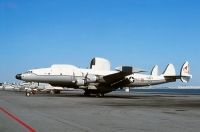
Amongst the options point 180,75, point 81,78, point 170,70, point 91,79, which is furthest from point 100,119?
point 170,70

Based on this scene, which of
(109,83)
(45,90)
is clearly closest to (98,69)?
(109,83)

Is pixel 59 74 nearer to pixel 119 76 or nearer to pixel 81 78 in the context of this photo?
pixel 81 78

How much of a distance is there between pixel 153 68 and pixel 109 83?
52.7 feet

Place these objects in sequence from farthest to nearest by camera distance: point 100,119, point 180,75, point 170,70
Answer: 1. point 170,70
2. point 180,75
3. point 100,119

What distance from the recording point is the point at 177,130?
11.8m

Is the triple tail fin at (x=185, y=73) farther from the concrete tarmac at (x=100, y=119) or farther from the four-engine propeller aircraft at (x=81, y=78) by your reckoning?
the concrete tarmac at (x=100, y=119)

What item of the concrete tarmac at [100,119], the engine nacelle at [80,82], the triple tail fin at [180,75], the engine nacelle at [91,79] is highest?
the triple tail fin at [180,75]

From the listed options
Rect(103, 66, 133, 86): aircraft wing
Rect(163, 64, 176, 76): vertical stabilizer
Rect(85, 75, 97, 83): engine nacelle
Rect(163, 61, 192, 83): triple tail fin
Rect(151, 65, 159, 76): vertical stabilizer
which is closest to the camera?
Rect(103, 66, 133, 86): aircraft wing

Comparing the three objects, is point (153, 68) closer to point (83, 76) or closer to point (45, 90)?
point (83, 76)

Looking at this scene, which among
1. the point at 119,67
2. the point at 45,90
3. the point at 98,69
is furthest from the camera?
the point at 45,90

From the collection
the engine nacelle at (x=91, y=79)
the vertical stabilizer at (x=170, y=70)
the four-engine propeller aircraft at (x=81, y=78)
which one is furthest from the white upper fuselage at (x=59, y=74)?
the vertical stabilizer at (x=170, y=70)

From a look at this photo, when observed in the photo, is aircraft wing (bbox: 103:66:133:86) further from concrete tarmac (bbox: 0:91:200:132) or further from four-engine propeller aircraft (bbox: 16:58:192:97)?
concrete tarmac (bbox: 0:91:200:132)

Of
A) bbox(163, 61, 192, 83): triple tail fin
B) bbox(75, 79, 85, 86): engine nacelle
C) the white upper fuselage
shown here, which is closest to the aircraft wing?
the white upper fuselage

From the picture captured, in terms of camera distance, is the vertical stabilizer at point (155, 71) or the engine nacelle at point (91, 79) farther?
the vertical stabilizer at point (155, 71)
